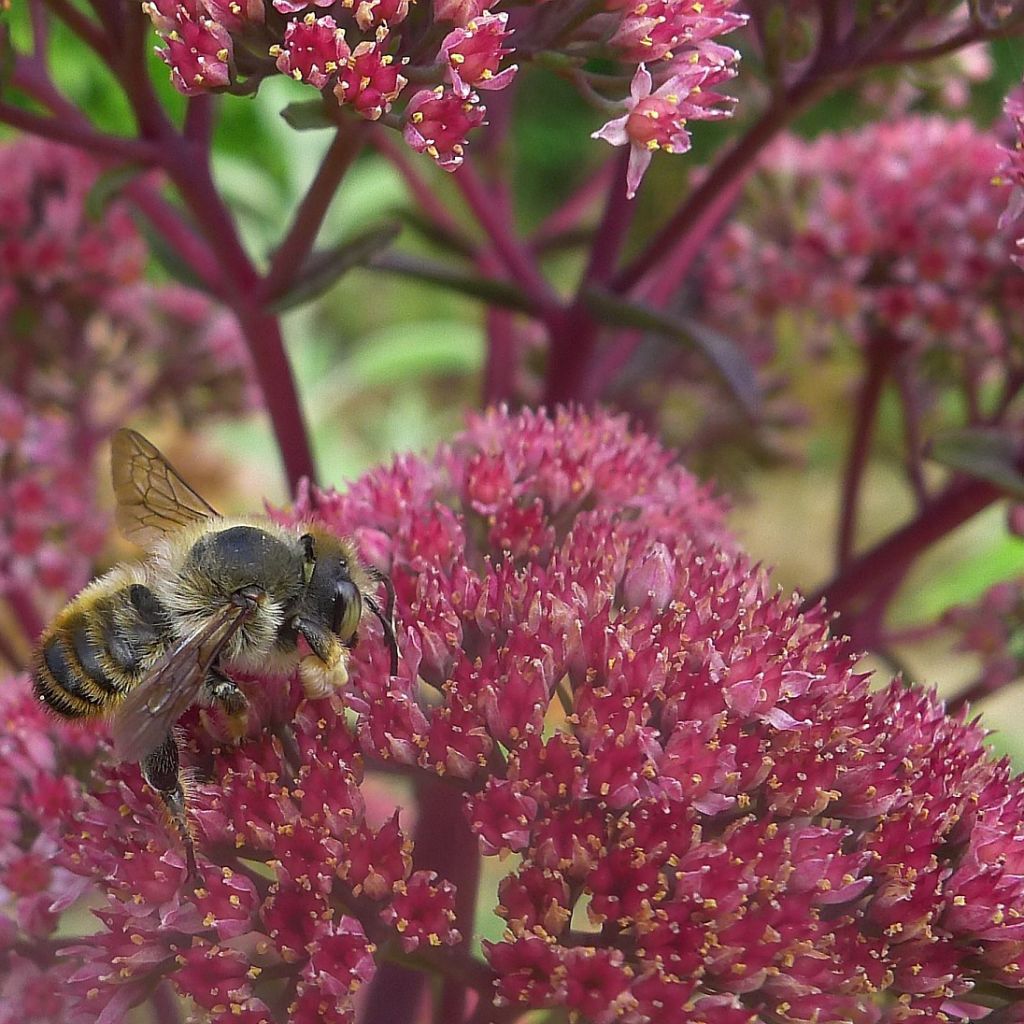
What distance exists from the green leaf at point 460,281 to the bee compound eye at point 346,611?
0.48 metres

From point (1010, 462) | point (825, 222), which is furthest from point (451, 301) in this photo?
point (1010, 462)

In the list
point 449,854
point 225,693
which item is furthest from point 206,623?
point 449,854

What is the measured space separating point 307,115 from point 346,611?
33 cm

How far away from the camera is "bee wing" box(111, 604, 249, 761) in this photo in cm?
75

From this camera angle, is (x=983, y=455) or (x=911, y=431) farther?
(x=911, y=431)

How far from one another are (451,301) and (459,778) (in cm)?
344

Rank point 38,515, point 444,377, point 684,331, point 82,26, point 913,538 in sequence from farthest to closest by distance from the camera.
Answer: point 444,377
point 38,515
point 913,538
point 684,331
point 82,26

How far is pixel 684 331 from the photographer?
119 centimetres

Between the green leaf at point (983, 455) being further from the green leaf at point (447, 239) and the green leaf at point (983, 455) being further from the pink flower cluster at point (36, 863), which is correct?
the pink flower cluster at point (36, 863)

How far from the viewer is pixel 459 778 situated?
0.80m

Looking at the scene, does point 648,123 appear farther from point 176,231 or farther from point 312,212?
point 176,231

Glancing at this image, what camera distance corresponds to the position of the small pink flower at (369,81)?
30.9 inches

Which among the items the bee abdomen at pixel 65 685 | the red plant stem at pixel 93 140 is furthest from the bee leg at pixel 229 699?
the red plant stem at pixel 93 140

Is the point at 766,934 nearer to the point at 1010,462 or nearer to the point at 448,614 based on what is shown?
the point at 448,614
